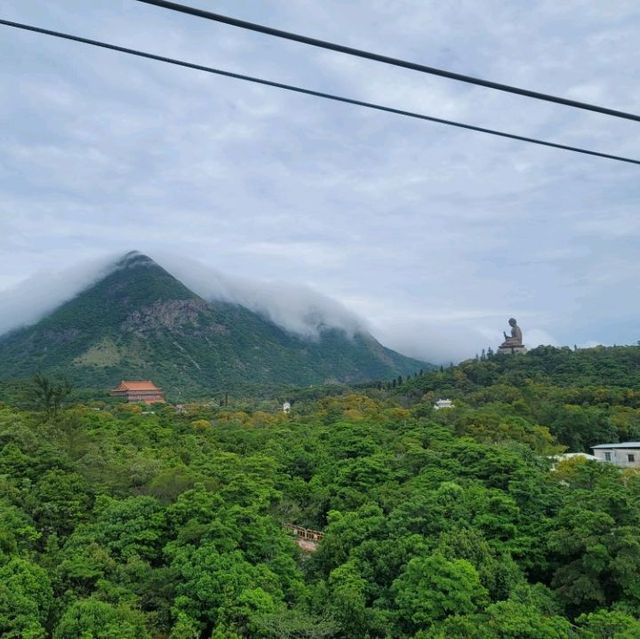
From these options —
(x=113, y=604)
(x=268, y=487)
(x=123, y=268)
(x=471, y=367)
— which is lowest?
(x=113, y=604)

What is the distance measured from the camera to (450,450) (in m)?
27.0

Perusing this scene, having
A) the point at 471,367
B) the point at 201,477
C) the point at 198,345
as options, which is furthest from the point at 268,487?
the point at 198,345

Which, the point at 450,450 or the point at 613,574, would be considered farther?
the point at 450,450

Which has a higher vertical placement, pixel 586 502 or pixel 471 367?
pixel 471 367

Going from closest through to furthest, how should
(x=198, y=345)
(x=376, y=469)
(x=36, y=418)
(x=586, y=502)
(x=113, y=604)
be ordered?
(x=113, y=604), (x=586, y=502), (x=376, y=469), (x=36, y=418), (x=198, y=345)

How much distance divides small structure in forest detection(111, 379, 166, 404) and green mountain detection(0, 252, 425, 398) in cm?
1359

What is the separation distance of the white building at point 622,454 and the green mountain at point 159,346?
71.6 m

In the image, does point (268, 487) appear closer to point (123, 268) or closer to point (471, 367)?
point (471, 367)

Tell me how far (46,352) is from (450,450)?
103m

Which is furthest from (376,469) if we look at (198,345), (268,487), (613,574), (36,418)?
(198,345)

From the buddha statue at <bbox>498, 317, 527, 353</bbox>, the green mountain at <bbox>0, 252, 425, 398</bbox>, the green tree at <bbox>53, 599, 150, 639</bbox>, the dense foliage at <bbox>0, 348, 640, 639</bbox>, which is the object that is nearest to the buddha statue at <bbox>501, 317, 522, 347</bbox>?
the buddha statue at <bbox>498, 317, 527, 353</bbox>

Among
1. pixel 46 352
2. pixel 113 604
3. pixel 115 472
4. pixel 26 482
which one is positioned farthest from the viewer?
pixel 46 352

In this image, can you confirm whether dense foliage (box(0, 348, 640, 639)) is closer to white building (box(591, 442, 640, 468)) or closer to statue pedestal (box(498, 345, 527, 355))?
white building (box(591, 442, 640, 468))

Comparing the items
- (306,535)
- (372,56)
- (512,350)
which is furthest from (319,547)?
(512,350)
